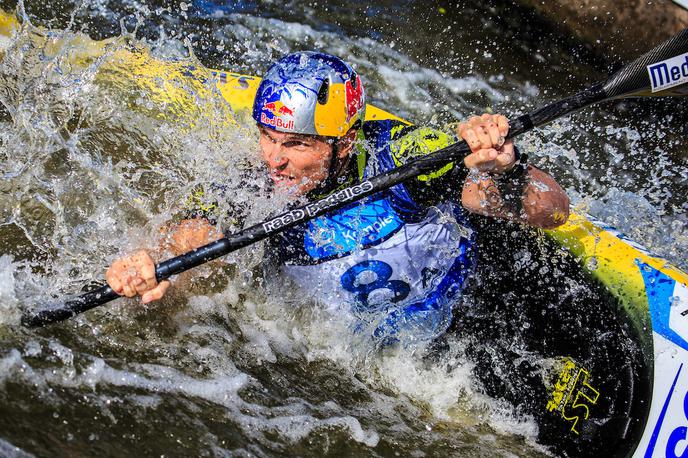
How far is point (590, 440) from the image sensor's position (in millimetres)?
2955

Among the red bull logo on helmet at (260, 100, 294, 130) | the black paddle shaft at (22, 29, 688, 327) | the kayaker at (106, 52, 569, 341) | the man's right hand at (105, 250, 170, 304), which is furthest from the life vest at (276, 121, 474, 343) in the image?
the man's right hand at (105, 250, 170, 304)

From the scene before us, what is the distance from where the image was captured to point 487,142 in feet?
8.05

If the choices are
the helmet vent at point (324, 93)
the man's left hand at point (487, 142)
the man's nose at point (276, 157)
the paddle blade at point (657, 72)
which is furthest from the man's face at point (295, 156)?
the paddle blade at point (657, 72)

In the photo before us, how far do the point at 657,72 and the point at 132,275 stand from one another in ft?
6.80

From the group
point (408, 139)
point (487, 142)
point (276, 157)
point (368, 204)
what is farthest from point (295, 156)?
point (487, 142)

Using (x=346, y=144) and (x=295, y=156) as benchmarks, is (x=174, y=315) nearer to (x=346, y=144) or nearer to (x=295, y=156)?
(x=295, y=156)

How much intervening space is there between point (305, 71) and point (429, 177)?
642 mm

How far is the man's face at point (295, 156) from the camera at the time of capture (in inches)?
109

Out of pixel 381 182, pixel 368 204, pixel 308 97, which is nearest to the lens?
pixel 381 182

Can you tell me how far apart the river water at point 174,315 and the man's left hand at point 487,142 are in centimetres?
89

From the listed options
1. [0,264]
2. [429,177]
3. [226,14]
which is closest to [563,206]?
[429,177]

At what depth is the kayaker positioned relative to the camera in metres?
2.73

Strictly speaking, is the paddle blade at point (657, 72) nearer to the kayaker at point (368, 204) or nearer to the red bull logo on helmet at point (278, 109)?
the kayaker at point (368, 204)

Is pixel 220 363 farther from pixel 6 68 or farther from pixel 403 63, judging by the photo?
pixel 403 63
